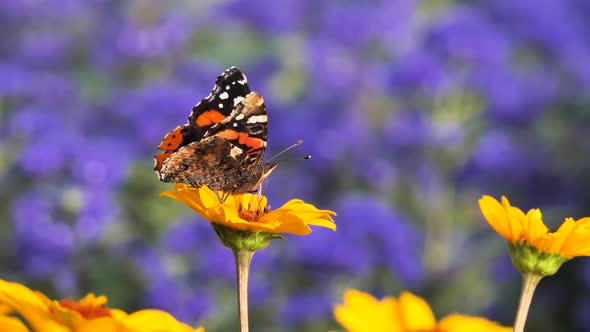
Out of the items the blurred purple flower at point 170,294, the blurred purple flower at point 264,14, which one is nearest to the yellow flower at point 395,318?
the blurred purple flower at point 170,294

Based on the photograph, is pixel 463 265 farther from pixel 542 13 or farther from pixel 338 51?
pixel 542 13

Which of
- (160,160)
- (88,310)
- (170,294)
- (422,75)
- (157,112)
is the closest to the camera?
(88,310)

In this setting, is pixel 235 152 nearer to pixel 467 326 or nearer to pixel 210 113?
pixel 210 113

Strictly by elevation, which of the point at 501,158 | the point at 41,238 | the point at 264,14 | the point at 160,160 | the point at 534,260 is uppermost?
the point at 264,14

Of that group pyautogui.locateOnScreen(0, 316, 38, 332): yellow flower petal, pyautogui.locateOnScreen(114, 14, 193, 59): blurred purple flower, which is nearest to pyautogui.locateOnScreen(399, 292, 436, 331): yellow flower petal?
pyautogui.locateOnScreen(0, 316, 38, 332): yellow flower petal

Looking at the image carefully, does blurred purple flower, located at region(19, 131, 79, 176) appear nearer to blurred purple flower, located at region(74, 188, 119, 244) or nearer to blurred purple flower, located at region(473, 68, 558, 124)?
blurred purple flower, located at region(74, 188, 119, 244)

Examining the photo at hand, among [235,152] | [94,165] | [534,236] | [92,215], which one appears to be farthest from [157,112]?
[534,236]

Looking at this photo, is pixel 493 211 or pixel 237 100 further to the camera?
pixel 237 100
